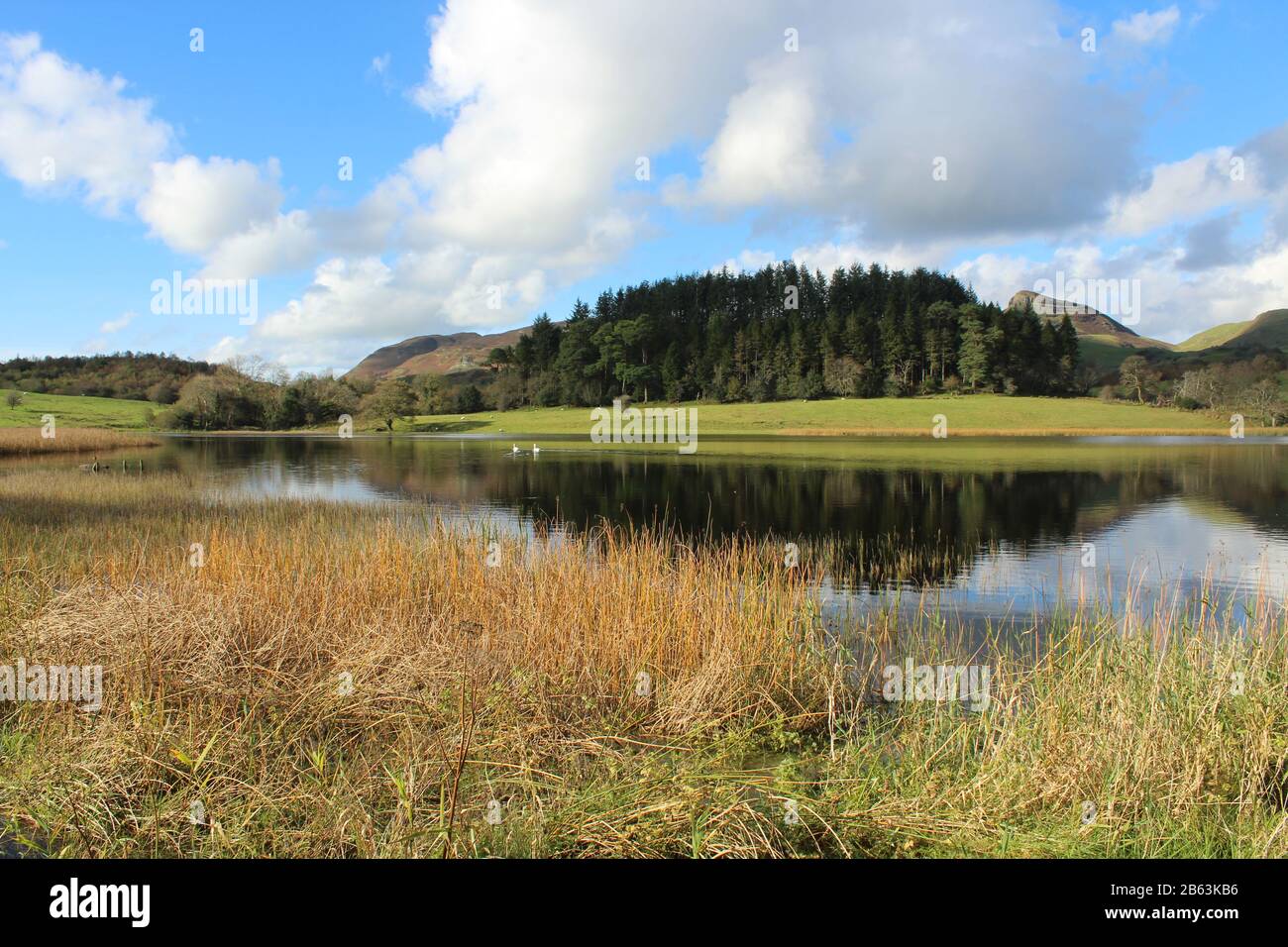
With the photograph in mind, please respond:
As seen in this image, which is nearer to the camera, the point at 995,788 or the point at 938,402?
the point at 995,788

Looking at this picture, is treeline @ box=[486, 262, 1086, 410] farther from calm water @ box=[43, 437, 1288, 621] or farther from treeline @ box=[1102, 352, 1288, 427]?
calm water @ box=[43, 437, 1288, 621]

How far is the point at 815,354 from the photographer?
104 metres

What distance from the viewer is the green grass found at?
71.4 meters

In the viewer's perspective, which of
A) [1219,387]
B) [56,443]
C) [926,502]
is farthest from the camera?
[1219,387]

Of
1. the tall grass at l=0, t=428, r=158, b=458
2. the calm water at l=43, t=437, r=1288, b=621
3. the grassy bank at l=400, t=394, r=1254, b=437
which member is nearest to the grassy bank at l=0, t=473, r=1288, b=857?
the calm water at l=43, t=437, r=1288, b=621

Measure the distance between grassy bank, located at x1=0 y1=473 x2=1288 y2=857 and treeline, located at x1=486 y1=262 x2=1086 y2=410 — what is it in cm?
9182

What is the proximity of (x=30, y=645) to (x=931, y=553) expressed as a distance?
16.7m

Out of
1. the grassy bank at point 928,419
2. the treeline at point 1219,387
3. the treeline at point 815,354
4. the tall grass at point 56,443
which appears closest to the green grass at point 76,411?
the tall grass at point 56,443

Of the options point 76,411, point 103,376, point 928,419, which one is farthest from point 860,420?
point 103,376

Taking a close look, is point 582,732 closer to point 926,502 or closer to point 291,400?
point 926,502

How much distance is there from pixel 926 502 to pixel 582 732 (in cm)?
2339
